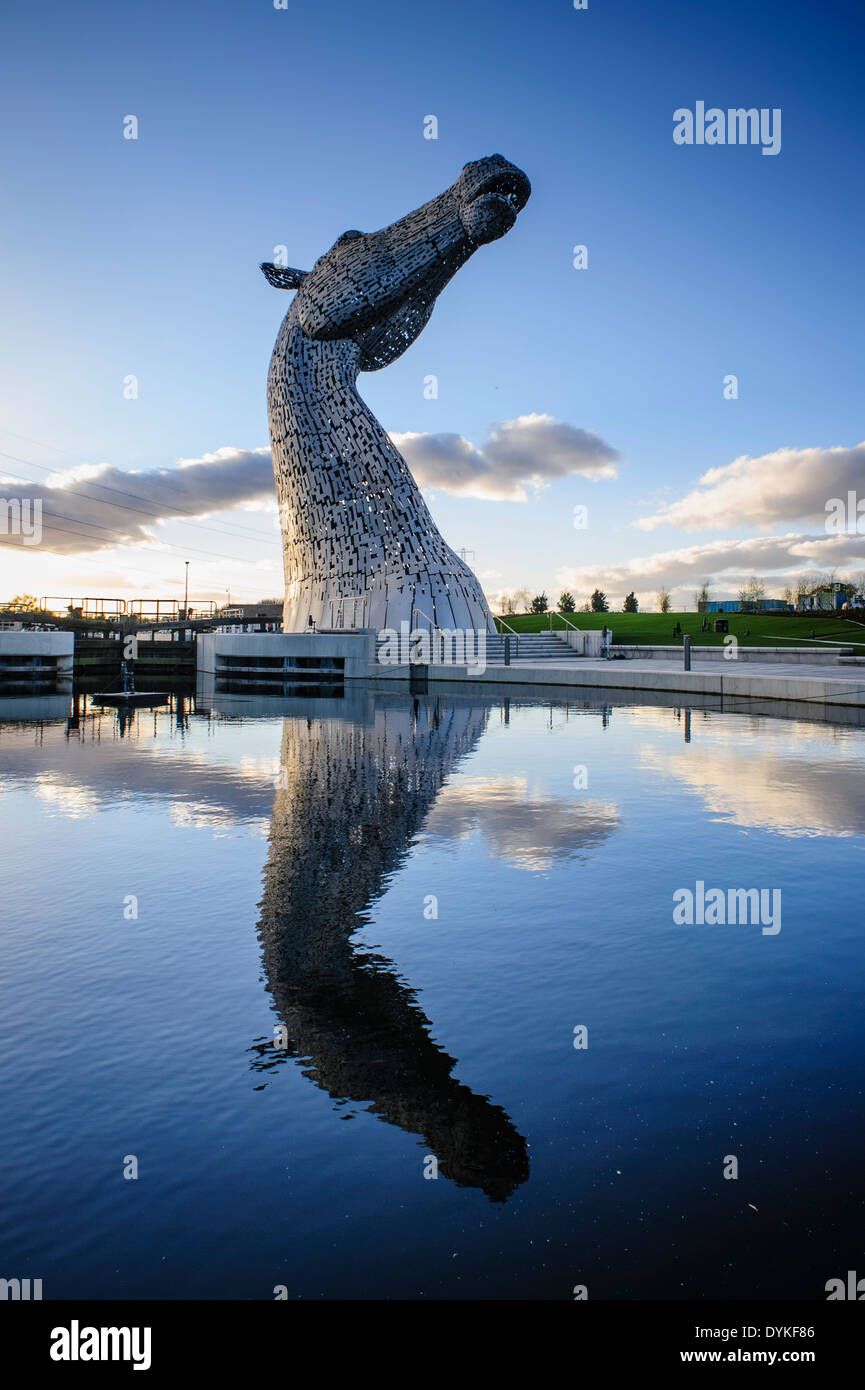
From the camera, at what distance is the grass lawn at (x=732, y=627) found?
3395 cm

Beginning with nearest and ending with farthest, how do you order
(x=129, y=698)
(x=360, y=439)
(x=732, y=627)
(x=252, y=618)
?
(x=129, y=698) → (x=360, y=439) → (x=732, y=627) → (x=252, y=618)

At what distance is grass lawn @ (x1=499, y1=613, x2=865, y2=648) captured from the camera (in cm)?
3395

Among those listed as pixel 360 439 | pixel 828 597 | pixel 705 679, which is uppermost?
pixel 360 439

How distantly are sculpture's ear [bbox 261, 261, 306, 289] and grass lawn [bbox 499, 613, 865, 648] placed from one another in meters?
18.6

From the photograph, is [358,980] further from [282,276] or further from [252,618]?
[252,618]

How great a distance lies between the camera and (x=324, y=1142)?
261 cm

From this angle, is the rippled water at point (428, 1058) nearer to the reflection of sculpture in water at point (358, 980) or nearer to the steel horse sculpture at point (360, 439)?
the reflection of sculpture in water at point (358, 980)

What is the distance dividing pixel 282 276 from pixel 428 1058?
31.4 m

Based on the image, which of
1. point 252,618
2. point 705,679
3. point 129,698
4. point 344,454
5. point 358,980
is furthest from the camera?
point 252,618

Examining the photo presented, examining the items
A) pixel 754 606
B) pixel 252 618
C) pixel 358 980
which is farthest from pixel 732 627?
pixel 358 980

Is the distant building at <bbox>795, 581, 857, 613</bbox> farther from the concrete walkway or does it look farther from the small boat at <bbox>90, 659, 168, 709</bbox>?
the small boat at <bbox>90, 659, 168, 709</bbox>

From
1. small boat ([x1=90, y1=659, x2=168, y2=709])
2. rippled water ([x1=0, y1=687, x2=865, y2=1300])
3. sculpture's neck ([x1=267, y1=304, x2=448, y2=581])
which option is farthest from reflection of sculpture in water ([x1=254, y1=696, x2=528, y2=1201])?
sculpture's neck ([x1=267, y1=304, x2=448, y2=581])

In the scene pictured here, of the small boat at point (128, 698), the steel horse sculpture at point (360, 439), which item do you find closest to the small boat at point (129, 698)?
the small boat at point (128, 698)

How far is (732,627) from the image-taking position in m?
40.5
